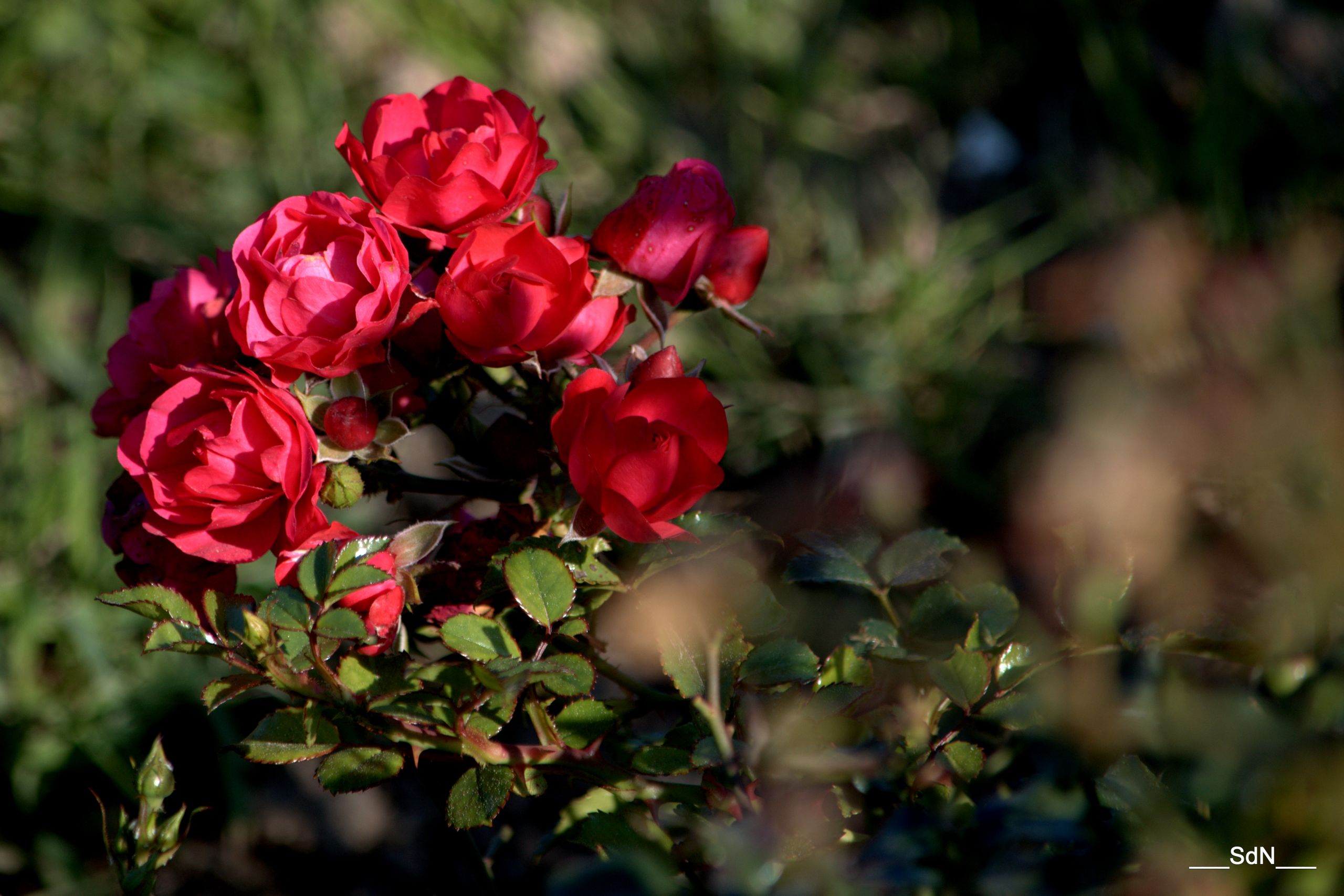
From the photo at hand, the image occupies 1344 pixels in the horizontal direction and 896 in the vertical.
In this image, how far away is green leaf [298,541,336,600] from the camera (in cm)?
44

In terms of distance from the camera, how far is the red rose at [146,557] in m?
0.54

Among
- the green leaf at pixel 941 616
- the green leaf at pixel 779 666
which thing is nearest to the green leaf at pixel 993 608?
the green leaf at pixel 941 616

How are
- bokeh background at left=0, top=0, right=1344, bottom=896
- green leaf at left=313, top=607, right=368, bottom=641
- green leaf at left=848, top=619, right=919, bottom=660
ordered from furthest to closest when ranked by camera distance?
bokeh background at left=0, top=0, right=1344, bottom=896, green leaf at left=848, top=619, right=919, bottom=660, green leaf at left=313, top=607, right=368, bottom=641

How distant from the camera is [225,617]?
47 centimetres

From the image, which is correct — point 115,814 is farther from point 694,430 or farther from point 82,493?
point 694,430

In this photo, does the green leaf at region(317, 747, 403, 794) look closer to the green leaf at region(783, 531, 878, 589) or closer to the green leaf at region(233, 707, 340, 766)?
the green leaf at region(233, 707, 340, 766)

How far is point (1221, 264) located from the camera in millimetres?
1547

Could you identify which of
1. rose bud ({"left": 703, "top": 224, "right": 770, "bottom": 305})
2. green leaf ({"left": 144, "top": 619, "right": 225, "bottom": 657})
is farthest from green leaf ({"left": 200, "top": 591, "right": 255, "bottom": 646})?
rose bud ({"left": 703, "top": 224, "right": 770, "bottom": 305})

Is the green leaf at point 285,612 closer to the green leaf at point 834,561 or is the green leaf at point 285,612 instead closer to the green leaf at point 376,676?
the green leaf at point 376,676

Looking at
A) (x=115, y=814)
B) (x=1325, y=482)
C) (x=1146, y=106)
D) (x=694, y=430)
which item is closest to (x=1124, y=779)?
(x=694, y=430)

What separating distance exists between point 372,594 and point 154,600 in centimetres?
10

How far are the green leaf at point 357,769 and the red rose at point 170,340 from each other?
24cm

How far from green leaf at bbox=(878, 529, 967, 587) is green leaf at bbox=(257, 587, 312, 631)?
332 millimetres

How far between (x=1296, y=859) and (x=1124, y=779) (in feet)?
0.23
